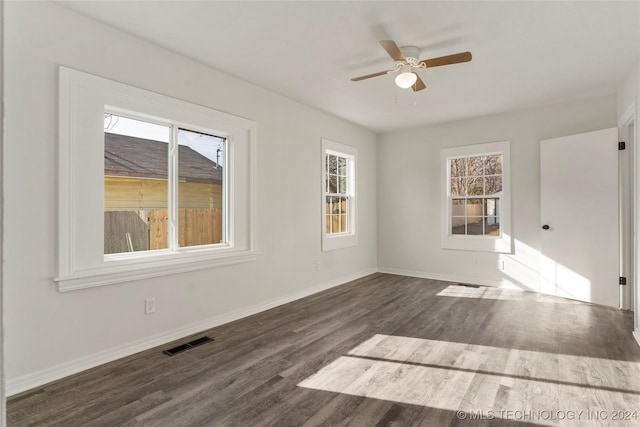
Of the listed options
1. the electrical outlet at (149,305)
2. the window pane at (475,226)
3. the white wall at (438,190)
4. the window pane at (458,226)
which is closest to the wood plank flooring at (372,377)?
the electrical outlet at (149,305)

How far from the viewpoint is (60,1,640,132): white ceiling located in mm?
2520

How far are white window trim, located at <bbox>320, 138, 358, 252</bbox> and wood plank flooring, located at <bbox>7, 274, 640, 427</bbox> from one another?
63.4 inches

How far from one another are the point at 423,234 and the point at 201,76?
441 cm

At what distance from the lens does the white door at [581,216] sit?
4156 millimetres

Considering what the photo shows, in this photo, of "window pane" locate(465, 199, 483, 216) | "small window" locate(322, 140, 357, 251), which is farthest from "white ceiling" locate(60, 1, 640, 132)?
"window pane" locate(465, 199, 483, 216)

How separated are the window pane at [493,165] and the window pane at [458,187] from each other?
39 centimetres

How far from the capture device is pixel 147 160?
313cm

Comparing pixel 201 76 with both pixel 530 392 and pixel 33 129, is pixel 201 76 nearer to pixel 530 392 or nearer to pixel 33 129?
pixel 33 129

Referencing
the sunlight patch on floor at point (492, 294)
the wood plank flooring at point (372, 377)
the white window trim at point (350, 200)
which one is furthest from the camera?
the white window trim at point (350, 200)

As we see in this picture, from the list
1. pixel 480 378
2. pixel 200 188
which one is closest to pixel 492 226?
pixel 480 378

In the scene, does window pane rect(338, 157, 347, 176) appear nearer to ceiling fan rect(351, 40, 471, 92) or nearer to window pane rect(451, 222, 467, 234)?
window pane rect(451, 222, 467, 234)

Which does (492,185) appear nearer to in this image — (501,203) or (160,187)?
(501,203)

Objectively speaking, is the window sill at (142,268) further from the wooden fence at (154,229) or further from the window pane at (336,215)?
the window pane at (336,215)

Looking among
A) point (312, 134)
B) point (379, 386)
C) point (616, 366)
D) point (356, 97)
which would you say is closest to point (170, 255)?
point (379, 386)
